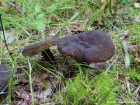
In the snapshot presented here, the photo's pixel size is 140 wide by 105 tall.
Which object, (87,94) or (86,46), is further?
(86,46)

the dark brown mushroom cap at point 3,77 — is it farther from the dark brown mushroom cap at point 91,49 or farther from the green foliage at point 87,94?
the dark brown mushroom cap at point 91,49

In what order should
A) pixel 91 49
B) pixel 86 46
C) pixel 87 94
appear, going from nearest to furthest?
pixel 87 94 → pixel 91 49 → pixel 86 46

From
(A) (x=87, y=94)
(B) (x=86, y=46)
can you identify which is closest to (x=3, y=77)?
(A) (x=87, y=94)

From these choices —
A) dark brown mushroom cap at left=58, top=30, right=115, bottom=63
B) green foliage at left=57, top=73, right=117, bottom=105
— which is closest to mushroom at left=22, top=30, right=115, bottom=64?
dark brown mushroom cap at left=58, top=30, right=115, bottom=63

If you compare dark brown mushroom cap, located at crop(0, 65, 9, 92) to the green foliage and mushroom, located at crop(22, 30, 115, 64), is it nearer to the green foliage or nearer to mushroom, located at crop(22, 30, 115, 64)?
mushroom, located at crop(22, 30, 115, 64)

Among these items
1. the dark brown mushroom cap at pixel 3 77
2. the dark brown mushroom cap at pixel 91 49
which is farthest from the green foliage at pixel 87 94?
the dark brown mushroom cap at pixel 3 77

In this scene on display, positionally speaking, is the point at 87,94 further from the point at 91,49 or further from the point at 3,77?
the point at 3,77

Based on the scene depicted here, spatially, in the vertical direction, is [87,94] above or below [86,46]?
below

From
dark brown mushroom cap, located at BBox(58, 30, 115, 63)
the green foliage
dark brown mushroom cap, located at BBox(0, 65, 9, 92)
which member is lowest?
the green foliage
